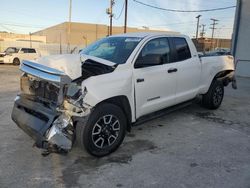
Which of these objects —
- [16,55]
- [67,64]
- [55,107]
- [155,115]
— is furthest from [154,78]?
[16,55]

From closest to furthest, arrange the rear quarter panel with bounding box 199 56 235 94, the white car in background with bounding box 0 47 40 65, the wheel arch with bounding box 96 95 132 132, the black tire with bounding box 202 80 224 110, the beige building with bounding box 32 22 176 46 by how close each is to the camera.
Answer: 1. the wheel arch with bounding box 96 95 132 132
2. the rear quarter panel with bounding box 199 56 235 94
3. the black tire with bounding box 202 80 224 110
4. the white car in background with bounding box 0 47 40 65
5. the beige building with bounding box 32 22 176 46

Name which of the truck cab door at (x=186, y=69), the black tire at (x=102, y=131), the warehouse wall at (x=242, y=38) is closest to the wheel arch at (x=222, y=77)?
the truck cab door at (x=186, y=69)

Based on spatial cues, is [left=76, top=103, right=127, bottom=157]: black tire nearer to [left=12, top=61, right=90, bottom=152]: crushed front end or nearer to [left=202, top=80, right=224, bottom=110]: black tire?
[left=12, top=61, right=90, bottom=152]: crushed front end

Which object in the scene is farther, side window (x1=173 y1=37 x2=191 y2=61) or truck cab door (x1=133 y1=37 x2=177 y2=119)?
side window (x1=173 y1=37 x2=191 y2=61)

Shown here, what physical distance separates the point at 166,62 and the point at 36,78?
2.36 m

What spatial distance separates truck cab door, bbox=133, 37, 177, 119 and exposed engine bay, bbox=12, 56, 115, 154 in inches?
25.8

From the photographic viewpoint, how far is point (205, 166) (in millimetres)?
3963

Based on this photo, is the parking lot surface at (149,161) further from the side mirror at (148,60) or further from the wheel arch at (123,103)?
the side mirror at (148,60)

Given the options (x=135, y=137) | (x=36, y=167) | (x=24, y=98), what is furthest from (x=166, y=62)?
(x=36, y=167)

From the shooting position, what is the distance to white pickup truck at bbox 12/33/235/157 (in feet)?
12.5

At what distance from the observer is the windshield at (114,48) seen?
4.76m

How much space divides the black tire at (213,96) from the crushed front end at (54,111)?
155 inches

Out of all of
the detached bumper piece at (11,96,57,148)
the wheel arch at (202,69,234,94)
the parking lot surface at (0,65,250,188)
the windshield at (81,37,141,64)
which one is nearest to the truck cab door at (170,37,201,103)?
the wheel arch at (202,69,234,94)

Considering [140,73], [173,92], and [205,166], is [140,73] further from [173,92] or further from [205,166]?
[205,166]
